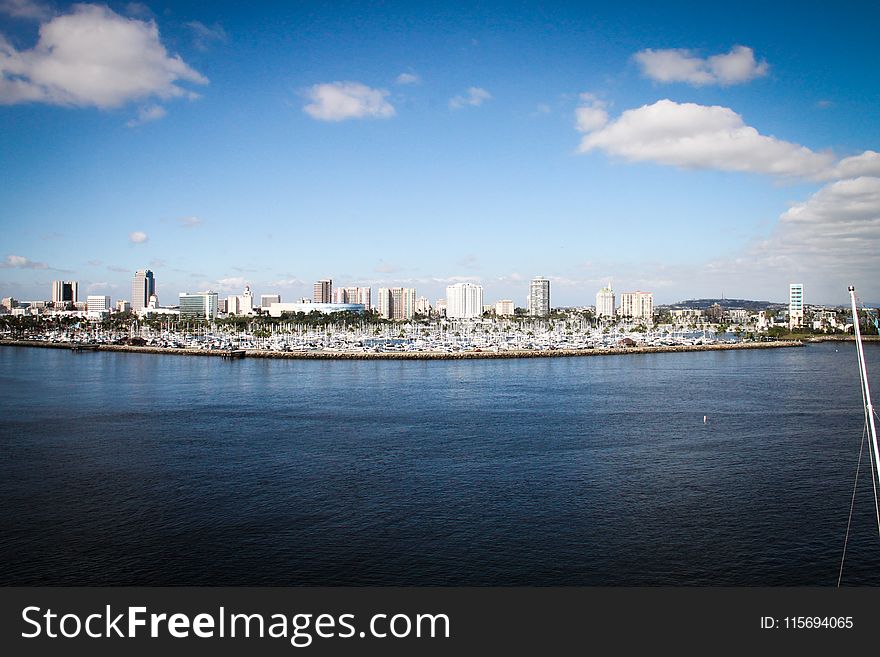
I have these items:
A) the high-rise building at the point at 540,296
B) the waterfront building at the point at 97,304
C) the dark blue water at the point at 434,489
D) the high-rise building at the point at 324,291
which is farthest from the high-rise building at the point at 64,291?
the dark blue water at the point at 434,489

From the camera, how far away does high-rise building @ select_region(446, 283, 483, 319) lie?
73.6m

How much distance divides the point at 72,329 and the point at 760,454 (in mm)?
43341

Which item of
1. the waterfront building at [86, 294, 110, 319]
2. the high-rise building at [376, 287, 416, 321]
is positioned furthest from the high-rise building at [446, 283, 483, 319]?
the waterfront building at [86, 294, 110, 319]

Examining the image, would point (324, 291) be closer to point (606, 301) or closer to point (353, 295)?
point (353, 295)

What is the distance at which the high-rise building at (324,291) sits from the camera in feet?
261

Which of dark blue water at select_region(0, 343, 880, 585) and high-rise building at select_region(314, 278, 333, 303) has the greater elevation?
high-rise building at select_region(314, 278, 333, 303)

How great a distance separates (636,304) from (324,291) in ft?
118

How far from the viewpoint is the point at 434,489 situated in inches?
280

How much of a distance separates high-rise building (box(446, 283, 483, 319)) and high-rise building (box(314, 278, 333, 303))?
15.0m

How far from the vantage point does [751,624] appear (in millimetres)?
3561

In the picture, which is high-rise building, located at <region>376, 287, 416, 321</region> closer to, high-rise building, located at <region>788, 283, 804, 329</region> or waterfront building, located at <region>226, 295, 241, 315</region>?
waterfront building, located at <region>226, 295, 241, 315</region>

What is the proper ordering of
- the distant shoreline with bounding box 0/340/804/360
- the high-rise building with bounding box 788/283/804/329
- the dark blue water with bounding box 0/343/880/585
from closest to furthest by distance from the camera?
the dark blue water with bounding box 0/343/880/585 → the distant shoreline with bounding box 0/340/804/360 → the high-rise building with bounding box 788/283/804/329

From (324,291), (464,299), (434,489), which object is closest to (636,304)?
(464,299)

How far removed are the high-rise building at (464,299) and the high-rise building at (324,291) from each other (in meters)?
15.0
